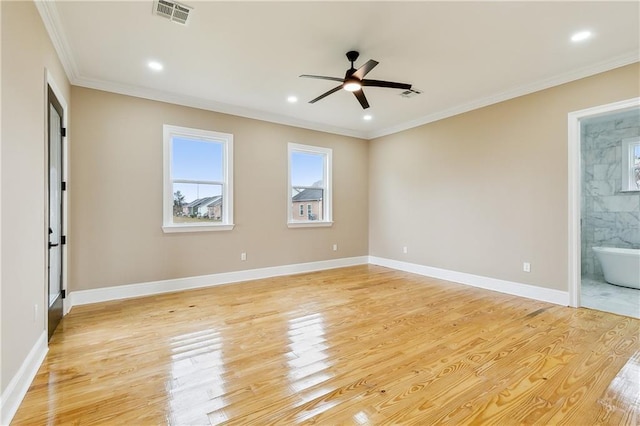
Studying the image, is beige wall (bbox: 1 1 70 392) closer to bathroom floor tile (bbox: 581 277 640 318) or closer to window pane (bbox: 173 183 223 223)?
window pane (bbox: 173 183 223 223)

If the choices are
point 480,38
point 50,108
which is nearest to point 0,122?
point 50,108

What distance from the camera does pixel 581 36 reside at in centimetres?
293

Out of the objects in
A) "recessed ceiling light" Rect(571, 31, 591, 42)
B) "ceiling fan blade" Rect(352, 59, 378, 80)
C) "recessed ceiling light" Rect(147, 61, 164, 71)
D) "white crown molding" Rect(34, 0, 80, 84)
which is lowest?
"ceiling fan blade" Rect(352, 59, 378, 80)

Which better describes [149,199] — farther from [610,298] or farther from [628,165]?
[628,165]

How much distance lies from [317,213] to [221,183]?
205 centimetres

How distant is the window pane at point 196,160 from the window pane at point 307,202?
4.88ft

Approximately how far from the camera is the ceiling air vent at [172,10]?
8.12 feet

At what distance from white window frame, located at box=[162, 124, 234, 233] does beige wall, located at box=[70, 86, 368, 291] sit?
80 millimetres

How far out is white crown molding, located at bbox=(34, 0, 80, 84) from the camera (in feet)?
8.01

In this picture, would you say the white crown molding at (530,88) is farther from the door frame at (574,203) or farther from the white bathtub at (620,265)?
the white bathtub at (620,265)

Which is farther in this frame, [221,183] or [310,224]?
[310,224]

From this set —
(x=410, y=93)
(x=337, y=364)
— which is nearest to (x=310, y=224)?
(x=410, y=93)

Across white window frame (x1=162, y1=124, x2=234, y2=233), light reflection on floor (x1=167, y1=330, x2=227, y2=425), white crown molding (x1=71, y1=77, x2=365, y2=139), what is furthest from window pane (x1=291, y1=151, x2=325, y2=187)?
light reflection on floor (x1=167, y1=330, x2=227, y2=425)

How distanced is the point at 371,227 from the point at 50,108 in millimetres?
5519
